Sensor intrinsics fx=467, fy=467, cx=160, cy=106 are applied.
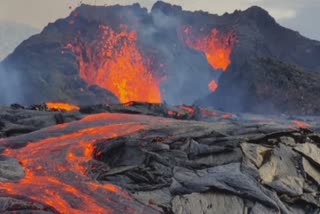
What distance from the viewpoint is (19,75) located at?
102625 mm

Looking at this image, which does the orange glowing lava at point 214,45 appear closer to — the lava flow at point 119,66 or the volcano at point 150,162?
the lava flow at point 119,66

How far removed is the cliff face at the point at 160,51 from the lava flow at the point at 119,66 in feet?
0.81

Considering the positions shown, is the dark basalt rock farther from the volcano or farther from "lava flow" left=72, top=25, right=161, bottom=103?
"lava flow" left=72, top=25, right=161, bottom=103

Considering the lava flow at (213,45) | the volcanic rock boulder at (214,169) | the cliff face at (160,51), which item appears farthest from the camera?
the lava flow at (213,45)

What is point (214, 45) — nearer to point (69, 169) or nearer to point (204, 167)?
point (204, 167)

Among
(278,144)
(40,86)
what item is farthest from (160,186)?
(40,86)

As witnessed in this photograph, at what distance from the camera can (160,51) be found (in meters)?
118

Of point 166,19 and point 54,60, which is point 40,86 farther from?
point 166,19

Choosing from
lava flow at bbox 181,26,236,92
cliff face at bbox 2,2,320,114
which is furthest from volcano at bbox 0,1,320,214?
lava flow at bbox 181,26,236,92

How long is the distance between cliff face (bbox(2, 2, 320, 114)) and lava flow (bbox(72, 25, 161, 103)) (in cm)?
25

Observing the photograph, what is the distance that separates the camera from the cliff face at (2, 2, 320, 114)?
10153 cm

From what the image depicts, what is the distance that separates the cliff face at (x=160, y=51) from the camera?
101531mm

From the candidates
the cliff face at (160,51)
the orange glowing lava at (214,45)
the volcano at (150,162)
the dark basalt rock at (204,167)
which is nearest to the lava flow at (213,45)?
the orange glowing lava at (214,45)

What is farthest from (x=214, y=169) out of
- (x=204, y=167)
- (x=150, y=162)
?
(x=150, y=162)
